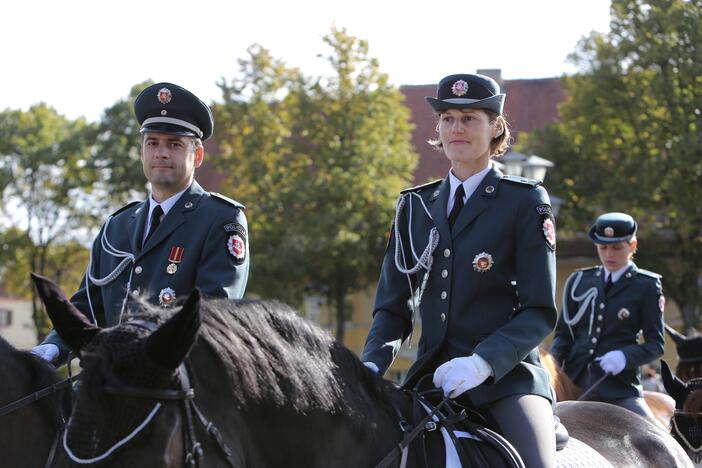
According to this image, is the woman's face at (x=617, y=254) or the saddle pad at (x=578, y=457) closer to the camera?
the saddle pad at (x=578, y=457)

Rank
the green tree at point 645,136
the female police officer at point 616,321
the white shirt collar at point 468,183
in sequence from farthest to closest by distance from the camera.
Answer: the green tree at point 645,136 < the female police officer at point 616,321 < the white shirt collar at point 468,183

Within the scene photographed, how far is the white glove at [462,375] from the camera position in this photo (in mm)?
4125

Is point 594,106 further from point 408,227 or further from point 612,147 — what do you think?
point 408,227

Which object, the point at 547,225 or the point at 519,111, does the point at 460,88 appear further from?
the point at 519,111

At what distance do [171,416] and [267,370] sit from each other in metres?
0.43

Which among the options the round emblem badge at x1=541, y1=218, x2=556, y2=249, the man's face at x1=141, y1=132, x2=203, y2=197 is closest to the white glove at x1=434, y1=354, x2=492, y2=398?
the round emblem badge at x1=541, y1=218, x2=556, y2=249

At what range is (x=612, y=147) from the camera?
31.0m

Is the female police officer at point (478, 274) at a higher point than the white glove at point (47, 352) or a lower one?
higher

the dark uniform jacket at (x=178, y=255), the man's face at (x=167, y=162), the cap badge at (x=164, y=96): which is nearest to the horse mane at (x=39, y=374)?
the dark uniform jacket at (x=178, y=255)

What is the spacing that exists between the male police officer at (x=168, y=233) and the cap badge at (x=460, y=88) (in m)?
1.26

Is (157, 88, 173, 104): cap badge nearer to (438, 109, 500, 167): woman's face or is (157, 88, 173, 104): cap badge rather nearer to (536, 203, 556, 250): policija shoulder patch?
(438, 109, 500, 167): woman's face

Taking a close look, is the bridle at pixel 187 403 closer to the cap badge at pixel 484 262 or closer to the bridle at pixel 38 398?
the cap badge at pixel 484 262

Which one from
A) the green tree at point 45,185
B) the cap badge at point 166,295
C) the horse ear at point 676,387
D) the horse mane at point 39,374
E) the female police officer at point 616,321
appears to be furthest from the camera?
the green tree at point 45,185

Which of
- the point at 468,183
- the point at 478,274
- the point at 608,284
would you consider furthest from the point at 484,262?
the point at 608,284
